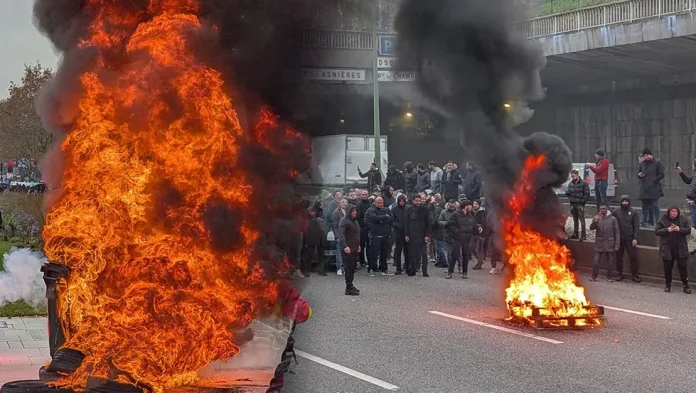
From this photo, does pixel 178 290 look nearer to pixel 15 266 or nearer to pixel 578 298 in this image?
pixel 15 266

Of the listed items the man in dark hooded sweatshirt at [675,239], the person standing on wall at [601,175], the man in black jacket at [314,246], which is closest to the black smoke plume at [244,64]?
the man in black jacket at [314,246]

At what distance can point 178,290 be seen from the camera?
20.2ft

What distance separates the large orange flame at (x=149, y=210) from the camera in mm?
6086

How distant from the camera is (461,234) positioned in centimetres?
1628

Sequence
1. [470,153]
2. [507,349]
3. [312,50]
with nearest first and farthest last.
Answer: [312,50] → [507,349] → [470,153]

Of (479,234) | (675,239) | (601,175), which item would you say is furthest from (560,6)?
(675,239)

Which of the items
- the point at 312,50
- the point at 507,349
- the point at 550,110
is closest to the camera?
the point at 312,50

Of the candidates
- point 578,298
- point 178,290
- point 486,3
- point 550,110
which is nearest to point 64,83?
point 178,290

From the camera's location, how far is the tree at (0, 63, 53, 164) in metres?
25.6

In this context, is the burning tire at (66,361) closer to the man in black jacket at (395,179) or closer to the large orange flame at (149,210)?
the large orange flame at (149,210)

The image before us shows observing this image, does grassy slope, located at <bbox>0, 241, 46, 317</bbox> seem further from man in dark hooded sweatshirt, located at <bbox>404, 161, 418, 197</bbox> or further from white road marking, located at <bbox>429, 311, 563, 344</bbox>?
man in dark hooded sweatshirt, located at <bbox>404, 161, 418, 197</bbox>

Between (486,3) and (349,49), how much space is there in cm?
264

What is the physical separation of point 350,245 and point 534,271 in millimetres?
3810

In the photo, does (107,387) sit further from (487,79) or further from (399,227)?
(399,227)
